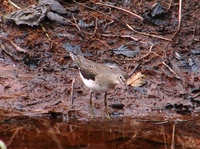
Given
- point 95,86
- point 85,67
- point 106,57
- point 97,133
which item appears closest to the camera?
point 97,133

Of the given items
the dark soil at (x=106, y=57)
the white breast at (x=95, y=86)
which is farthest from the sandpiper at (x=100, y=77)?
the dark soil at (x=106, y=57)

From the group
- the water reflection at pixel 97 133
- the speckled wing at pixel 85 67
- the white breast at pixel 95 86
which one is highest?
the speckled wing at pixel 85 67

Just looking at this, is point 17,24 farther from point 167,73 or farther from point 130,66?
point 167,73

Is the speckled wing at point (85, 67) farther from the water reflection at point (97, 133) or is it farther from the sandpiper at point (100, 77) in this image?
the water reflection at point (97, 133)

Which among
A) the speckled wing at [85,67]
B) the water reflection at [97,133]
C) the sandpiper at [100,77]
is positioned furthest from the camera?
the speckled wing at [85,67]

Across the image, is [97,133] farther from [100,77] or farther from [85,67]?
[85,67]

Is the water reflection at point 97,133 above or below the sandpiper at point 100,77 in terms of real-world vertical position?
below

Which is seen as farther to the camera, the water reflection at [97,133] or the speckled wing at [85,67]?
the speckled wing at [85,67]

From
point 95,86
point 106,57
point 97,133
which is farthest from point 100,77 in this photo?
point 106,57

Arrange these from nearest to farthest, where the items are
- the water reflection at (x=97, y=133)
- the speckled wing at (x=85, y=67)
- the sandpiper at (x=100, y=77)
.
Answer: the water reflection at (x=97, y=133) < the sandpiper at (x=100, y=77) < the speckled wing at (x=85, y=67)

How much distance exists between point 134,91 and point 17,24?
2612 millimetres

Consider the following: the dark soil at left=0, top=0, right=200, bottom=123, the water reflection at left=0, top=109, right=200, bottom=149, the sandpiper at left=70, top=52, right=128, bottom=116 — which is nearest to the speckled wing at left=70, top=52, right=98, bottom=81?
the sandpiper at left=70, top=52, right=128, bottom=116

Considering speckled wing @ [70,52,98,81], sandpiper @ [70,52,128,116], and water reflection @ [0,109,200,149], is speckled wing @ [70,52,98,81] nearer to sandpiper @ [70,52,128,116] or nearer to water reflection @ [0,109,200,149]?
sandpiper @ [70,52,128,116]

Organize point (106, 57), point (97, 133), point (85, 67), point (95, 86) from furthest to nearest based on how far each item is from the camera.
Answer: point (106, 57), point (85, 67), point (95, 86), point (97, 133)
